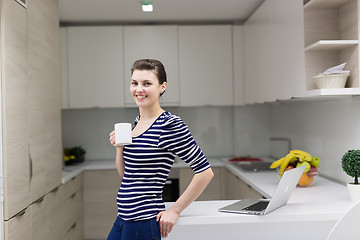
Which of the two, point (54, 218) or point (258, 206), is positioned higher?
point (258, 206)

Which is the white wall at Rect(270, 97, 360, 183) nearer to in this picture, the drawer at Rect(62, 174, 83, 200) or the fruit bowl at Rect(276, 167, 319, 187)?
the fruit bowl at Rect(276, 167, 319, 187)

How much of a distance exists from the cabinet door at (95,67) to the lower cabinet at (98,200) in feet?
2.56

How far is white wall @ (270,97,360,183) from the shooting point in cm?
278

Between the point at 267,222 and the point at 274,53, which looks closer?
the point at 267,222

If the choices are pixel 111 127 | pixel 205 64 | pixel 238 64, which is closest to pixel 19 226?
pixel 111 127

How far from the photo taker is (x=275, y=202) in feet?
6.37

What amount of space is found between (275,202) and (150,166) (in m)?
0.68

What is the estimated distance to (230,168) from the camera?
407 cm

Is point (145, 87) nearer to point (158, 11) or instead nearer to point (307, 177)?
point (307, 177)

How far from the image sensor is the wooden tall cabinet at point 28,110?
222cm

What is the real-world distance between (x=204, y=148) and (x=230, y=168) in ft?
2.94

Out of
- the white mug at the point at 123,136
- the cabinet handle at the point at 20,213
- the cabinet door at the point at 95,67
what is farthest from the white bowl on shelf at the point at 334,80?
the cabinet door at the point at 95,67

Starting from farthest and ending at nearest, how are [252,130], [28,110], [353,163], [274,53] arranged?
[252,130]
[274,53]
[28,110]
[353,163]

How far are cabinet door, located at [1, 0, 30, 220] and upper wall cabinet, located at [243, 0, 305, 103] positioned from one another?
1783 millimetres
